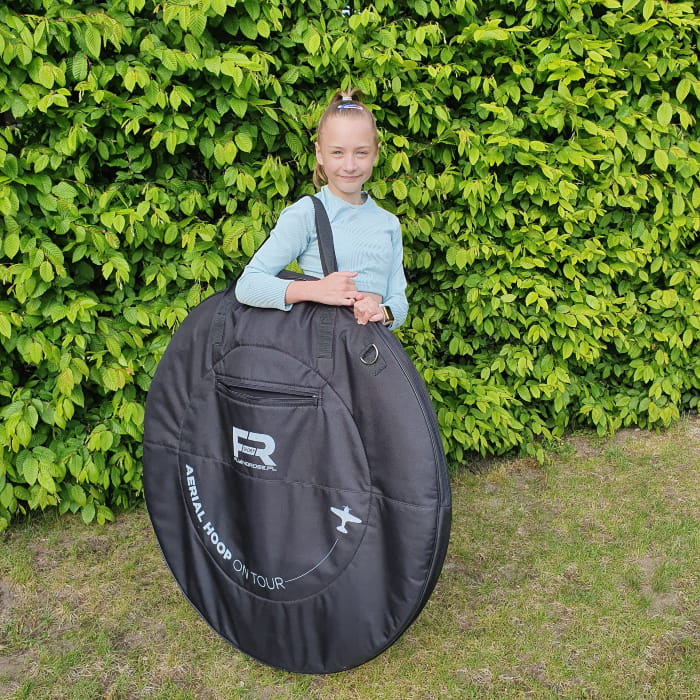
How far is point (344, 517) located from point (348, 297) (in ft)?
2.02

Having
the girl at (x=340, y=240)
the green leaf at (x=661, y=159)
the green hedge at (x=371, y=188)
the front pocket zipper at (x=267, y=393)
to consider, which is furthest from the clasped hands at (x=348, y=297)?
the green leaf at (x=661, y=159)

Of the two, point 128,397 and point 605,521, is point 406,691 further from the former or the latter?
point 128,397

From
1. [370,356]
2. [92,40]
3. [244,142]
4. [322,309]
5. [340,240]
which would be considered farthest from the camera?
[244,142]

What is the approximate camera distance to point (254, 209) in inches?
109

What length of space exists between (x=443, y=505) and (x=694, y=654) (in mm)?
1110

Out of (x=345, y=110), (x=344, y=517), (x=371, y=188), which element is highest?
(x=345, y=110)

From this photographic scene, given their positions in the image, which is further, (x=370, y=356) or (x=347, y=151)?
(x=347, y=151)

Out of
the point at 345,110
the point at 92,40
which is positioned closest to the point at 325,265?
the point at 345,110

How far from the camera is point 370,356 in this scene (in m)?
1.93

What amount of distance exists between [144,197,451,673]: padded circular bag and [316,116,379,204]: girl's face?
16.3 inches

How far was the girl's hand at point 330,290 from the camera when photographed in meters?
1.95

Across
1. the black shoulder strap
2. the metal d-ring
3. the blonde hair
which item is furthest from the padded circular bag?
the blonde hair

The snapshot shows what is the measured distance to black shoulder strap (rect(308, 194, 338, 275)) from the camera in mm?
2088

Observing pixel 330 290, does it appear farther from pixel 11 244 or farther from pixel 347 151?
pixel 11 244
